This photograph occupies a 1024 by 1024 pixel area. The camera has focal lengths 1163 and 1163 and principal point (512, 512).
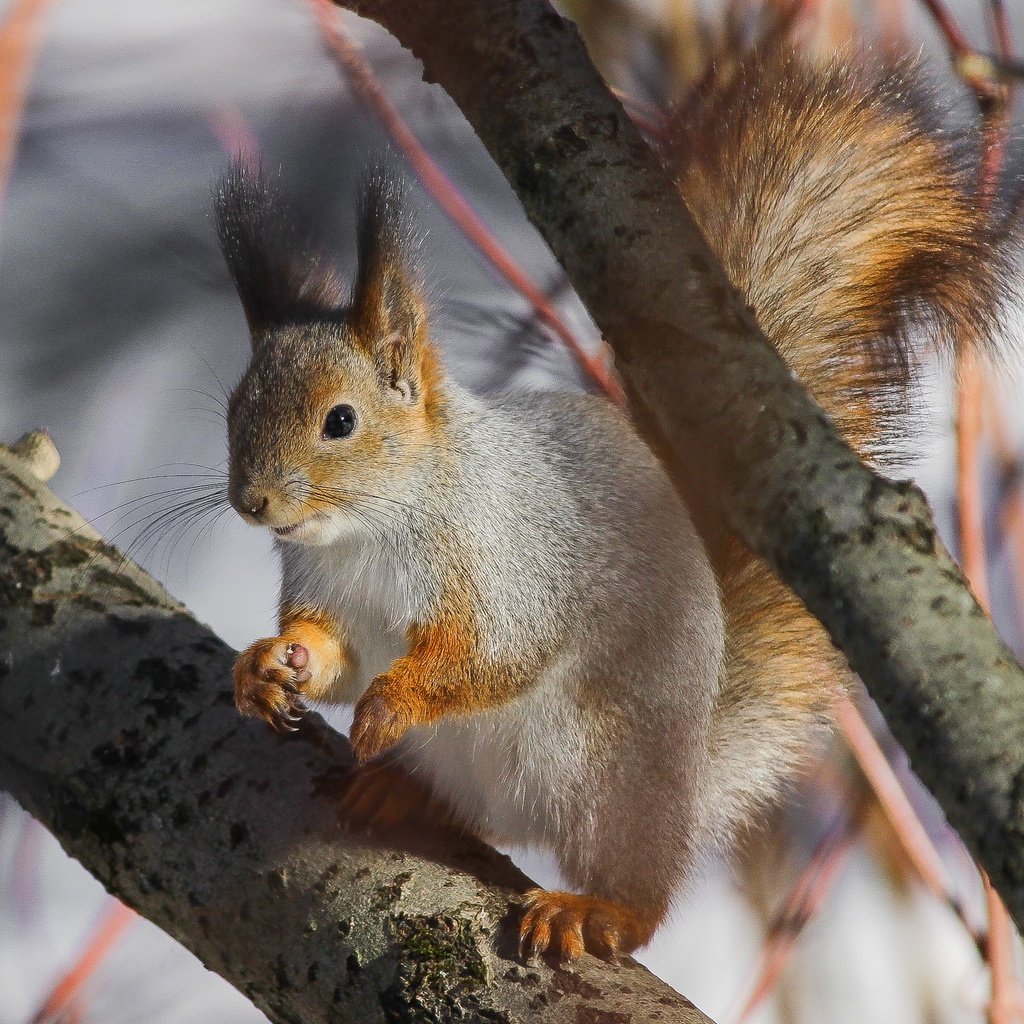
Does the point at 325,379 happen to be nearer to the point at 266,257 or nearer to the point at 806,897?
the point at 266,257

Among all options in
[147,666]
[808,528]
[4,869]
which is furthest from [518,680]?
[4,869]

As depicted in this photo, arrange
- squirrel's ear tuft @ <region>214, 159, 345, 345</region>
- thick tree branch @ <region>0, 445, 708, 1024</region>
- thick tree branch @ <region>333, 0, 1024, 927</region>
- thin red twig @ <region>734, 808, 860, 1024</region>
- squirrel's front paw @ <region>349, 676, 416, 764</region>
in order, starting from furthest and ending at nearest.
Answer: thin red twig @ <region>734, 808, 860, 1024</region> < squirrel's ear tuft @ <region>214, 159, 345, 345</region> < squirrel's front paw @ <region>349, 676, 416, 764</region> < thick tree branch @ <region>0, 445, 708, 1024</region> < thick tree branch @ <region>333, 0, 1024, 927</region>

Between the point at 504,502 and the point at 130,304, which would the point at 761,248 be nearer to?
the point at 504,502

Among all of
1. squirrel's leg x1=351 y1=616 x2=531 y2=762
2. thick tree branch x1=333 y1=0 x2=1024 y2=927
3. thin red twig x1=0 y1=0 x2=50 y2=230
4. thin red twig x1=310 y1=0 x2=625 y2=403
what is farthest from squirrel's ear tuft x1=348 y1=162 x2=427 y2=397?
thin red twig x1=0 y1=0 x2=50 y2=230

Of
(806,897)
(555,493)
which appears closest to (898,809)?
(806,897)

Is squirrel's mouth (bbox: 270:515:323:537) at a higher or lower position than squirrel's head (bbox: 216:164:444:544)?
lower

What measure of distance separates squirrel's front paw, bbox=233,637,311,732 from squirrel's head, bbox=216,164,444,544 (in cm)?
12

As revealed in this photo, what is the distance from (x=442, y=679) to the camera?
1.16 meters

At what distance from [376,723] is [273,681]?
0.12 m

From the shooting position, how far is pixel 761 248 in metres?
1.33

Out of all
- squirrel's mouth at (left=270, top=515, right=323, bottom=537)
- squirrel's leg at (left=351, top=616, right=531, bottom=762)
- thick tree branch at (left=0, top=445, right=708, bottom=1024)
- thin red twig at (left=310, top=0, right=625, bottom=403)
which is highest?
thin red twig at (left=310, top=0, right=625, bottom=403)

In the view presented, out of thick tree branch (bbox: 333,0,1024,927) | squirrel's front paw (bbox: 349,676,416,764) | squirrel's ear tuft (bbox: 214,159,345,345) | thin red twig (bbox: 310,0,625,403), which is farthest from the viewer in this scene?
thin red twig (bbox: 310,0,625,403)

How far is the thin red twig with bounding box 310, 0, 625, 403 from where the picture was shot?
1.54 meters

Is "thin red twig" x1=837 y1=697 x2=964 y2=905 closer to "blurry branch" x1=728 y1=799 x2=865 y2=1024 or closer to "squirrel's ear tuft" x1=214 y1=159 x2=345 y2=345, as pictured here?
"blurry branch" x1=728 y1=799 x2=865 y2=1024
